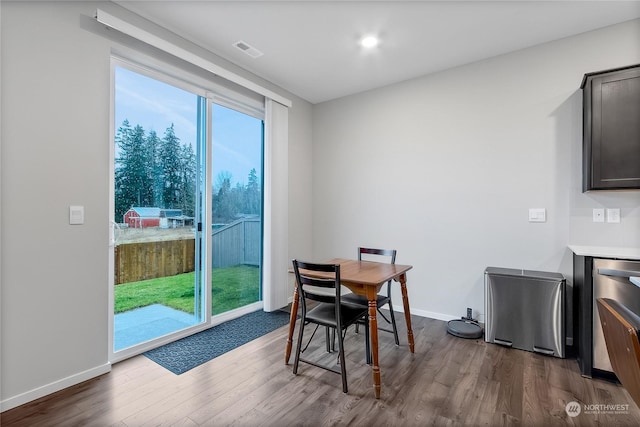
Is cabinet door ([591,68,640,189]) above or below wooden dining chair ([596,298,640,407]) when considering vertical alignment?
above

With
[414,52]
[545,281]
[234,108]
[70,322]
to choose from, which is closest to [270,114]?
[234,108]

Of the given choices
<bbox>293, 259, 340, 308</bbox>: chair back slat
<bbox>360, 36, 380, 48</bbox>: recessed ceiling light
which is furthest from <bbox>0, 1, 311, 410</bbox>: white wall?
<bbox>360, 36, 380, 48</bbox>: recessed ceiling light

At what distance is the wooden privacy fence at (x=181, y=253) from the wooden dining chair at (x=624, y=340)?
121 inches

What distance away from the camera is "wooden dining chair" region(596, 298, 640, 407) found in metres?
1.00

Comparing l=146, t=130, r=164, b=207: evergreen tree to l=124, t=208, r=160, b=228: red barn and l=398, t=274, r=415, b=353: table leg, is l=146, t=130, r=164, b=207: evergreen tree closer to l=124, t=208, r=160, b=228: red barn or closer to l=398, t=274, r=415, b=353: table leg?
l=124, t=208, r=160, b=228: red barn

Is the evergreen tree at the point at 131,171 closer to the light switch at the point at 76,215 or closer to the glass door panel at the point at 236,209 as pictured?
the light switch at the point at 76,215

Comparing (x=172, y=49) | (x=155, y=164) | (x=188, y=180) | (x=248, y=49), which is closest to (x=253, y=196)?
(x=188, y=180)

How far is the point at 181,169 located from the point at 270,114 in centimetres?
131

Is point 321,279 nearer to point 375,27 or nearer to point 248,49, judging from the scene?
point 375,27

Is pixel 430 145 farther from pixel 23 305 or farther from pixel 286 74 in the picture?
pixel 23 305

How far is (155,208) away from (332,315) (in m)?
1.88

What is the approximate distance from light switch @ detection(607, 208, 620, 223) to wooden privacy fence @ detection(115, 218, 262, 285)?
11.5 ft

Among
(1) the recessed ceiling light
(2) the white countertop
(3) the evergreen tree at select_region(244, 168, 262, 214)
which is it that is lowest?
(2) the white countertop

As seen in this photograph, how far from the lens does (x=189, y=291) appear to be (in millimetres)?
3068
